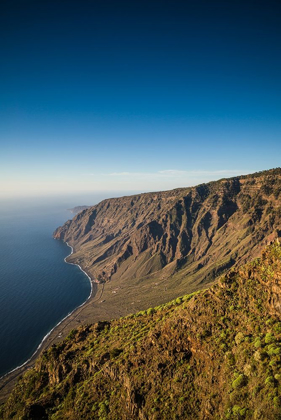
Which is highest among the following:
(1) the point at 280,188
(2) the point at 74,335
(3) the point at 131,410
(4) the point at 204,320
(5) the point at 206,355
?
(1) the point at 280,188

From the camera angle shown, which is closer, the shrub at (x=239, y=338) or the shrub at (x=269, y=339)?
the shrub at (x=269, y=339)

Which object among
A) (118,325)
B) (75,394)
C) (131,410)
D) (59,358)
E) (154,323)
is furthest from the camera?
(118,325)

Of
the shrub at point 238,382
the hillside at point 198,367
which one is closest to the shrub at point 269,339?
the hillside at point 198,367

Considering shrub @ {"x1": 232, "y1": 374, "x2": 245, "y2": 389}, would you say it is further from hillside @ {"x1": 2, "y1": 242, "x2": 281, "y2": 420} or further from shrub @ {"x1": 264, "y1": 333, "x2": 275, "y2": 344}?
shrub @ {"x1": 264, "y1": 333, "x2": 275, "y2": 344}

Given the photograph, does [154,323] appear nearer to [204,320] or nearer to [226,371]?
[204,320]

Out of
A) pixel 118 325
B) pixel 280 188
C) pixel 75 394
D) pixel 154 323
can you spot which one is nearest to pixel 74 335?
pixel 118 325

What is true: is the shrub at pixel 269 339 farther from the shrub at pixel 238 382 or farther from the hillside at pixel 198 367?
the shrub at pixel 238 382

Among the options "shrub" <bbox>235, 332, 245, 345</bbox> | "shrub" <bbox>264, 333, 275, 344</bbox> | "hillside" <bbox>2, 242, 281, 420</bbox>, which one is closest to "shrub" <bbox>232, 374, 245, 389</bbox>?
"hillside" <bbox>2, 242, 281, 420</bbox>

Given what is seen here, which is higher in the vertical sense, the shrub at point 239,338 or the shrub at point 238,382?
the shrub at point 239,338

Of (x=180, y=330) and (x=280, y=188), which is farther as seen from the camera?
(x=280, y=188)

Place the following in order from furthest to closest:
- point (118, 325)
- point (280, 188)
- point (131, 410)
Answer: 1. point (280, 188)
2. point (118, 325)
3. point (131, 410)
